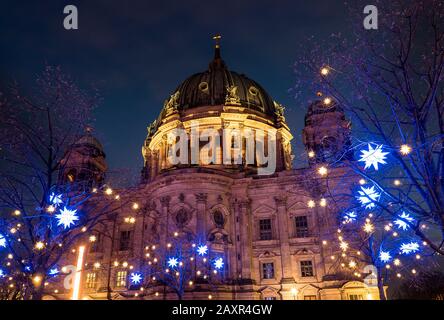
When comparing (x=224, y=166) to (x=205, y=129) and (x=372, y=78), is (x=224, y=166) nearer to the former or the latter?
(x=205, y=129)

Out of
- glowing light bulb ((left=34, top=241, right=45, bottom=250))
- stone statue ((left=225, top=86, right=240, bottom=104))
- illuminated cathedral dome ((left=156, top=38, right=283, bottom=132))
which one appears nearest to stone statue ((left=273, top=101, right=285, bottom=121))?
illuminated cathedral dome ((left=156, top=38, right=283, bottom=132))

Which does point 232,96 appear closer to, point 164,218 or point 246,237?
point 164,218

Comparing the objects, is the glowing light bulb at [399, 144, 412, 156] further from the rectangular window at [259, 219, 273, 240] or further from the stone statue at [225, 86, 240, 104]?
the stone statue at [225, 86, 240, 104]

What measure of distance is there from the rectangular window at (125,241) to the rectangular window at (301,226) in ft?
65.4

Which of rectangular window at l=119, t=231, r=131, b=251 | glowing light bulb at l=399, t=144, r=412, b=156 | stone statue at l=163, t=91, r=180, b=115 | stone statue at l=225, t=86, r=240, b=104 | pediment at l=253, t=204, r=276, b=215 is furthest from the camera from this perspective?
stone statue at l=163, t=91, r=180, b=115

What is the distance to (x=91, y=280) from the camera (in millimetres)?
43219

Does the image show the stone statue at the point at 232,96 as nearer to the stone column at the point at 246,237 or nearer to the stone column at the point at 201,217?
the stone column at the point at 246,237

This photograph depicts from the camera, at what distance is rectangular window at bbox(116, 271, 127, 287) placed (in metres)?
41.8

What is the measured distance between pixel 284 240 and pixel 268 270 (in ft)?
11.8

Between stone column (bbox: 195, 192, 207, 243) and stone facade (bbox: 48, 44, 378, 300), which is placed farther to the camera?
stone column (bbox: 195, 192, 207, 243)

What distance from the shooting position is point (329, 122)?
4375 centimetres

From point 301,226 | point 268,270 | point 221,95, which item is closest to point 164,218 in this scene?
point 268,270

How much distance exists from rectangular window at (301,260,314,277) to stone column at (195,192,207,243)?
10.6m
